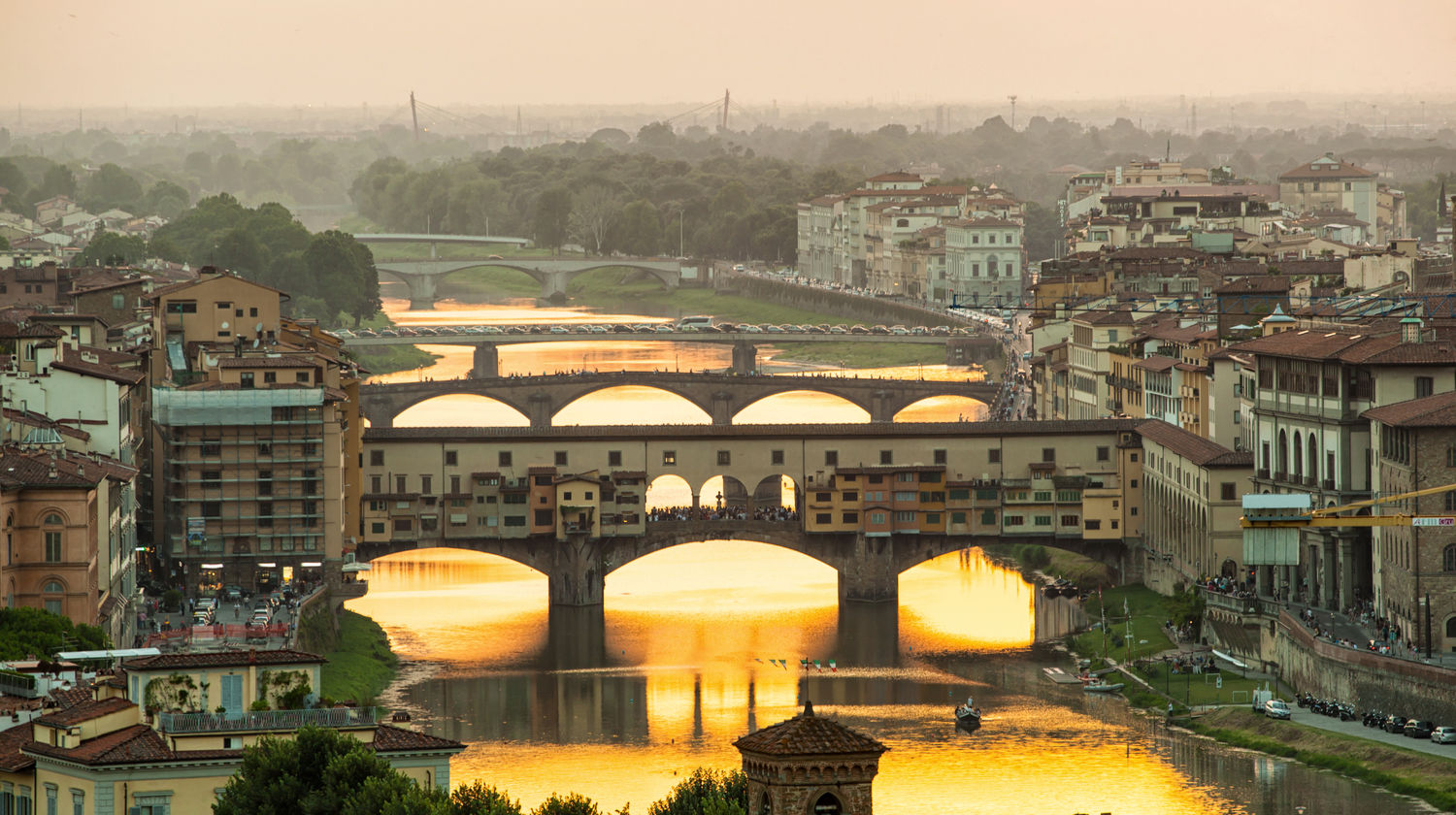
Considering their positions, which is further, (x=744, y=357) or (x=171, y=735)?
(x=744, y=357)

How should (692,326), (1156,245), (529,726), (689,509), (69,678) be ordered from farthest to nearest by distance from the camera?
(692,326) → (1156,245) → (689,509) → (529,726) → (69,678)

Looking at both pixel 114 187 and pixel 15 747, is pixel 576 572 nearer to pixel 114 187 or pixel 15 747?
pixel 15 747

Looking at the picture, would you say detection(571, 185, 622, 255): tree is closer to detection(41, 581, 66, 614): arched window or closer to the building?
detection(41, 581, 66, 614): arched window

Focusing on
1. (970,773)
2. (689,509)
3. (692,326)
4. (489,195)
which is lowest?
(970,773)

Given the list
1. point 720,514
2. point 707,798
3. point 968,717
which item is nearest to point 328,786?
point 707,798

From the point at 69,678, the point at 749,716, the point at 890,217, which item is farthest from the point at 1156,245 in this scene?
the point at 69,678

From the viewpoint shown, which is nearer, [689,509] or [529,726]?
[529,726]

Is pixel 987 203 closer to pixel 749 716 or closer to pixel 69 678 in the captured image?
pixel 749 716
